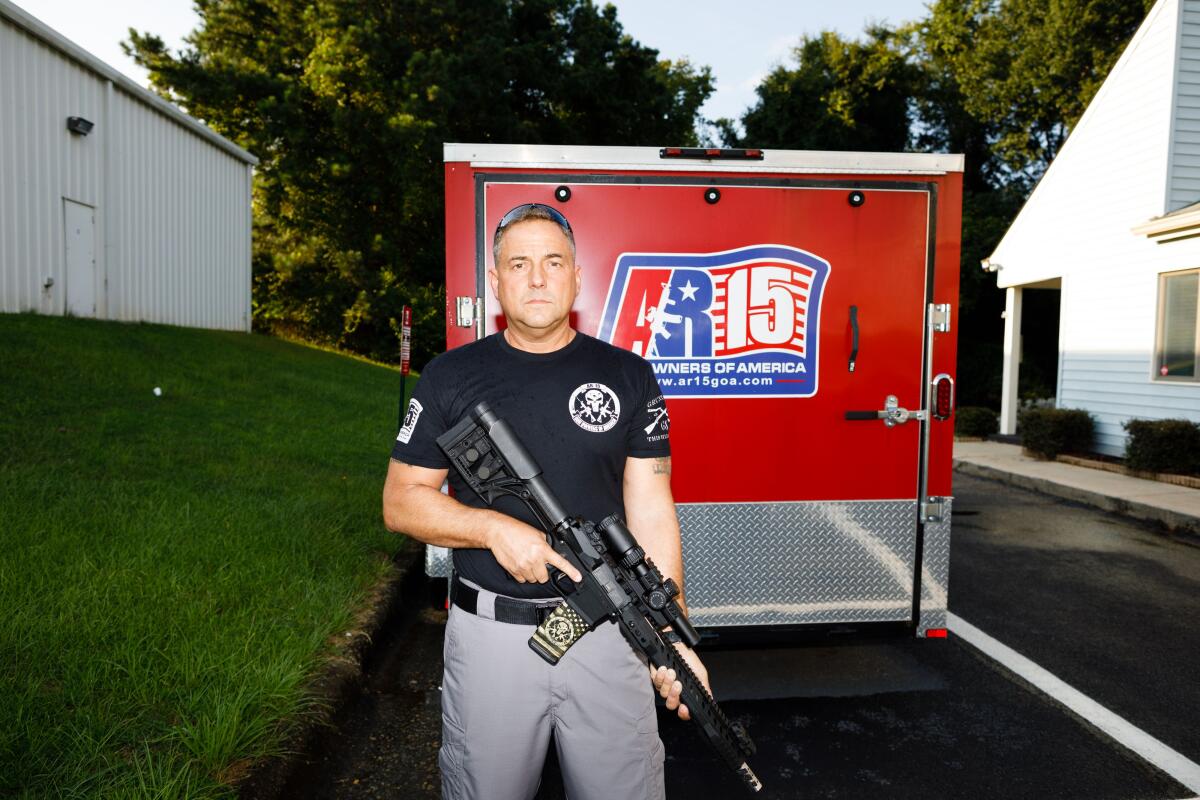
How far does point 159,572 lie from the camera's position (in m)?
4.14

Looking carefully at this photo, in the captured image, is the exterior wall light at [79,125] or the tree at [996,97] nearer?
the exterior wall light at [79,125]

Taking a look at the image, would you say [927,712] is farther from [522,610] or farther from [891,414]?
[522,610]

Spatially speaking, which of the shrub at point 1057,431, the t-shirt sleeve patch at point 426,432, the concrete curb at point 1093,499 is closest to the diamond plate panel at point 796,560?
the t-shirt sleeve patch at point 426,432

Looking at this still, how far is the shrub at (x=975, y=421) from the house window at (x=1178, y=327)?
3964 mm

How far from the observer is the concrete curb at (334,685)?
2.78 metres

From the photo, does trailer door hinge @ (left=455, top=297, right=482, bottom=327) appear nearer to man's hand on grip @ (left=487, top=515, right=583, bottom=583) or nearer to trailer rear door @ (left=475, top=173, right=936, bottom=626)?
trailer rear door @ (left=475, top=173, right=936, bottom=626)

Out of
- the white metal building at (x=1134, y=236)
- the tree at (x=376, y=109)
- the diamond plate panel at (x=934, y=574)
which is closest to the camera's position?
the diamond plate panel at (x=934, y=574)

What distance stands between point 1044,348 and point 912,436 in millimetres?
30176

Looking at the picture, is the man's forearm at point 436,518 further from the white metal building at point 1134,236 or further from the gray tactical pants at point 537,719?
the white metal building at point 1134,236

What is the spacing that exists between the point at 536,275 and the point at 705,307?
1.65 m

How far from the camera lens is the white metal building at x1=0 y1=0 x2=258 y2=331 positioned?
493 inches

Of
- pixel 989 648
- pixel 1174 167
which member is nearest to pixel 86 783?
pixel 989 648

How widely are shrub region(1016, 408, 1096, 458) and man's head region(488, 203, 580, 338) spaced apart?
482 inches

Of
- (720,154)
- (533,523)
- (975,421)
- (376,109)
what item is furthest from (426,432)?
(376,109)
